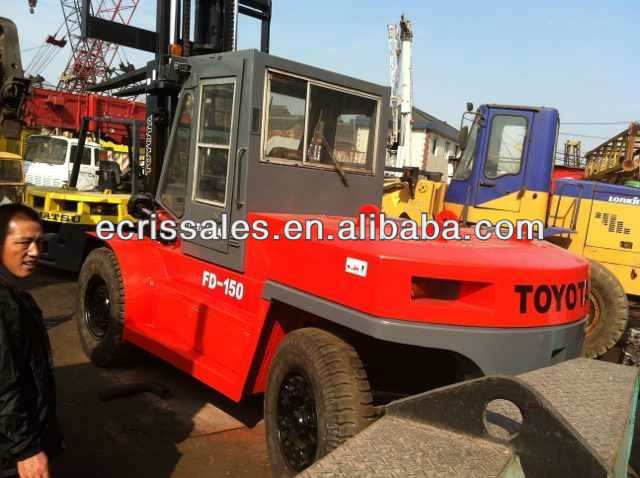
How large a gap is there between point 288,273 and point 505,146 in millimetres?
4852

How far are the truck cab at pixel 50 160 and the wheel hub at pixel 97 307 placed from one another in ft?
28.1

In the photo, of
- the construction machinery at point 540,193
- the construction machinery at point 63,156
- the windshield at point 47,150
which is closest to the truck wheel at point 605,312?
the construction machinery at point 540,193

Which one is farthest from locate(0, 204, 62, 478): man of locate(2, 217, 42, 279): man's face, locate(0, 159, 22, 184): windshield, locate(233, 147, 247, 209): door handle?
locate(0, 159, 22, 184): windshield

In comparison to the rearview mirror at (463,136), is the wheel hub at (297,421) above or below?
below

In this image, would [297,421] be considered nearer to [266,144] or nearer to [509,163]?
[266,144]

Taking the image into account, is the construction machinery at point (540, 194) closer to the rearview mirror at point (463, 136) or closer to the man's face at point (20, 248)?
the rearview mirror at point (463, 136)

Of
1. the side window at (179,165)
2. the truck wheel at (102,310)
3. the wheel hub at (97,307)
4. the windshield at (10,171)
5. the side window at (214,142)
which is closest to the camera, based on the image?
the side window at (214,142)

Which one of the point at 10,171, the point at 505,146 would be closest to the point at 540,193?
the point at 505,146

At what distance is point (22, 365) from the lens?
2.04 metres

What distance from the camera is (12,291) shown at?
206 cm

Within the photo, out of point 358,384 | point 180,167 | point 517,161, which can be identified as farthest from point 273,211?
point 517,161

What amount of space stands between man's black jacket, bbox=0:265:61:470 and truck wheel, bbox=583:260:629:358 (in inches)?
234

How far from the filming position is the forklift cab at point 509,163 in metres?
6.99

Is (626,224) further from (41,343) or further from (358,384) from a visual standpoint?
(41,343)
